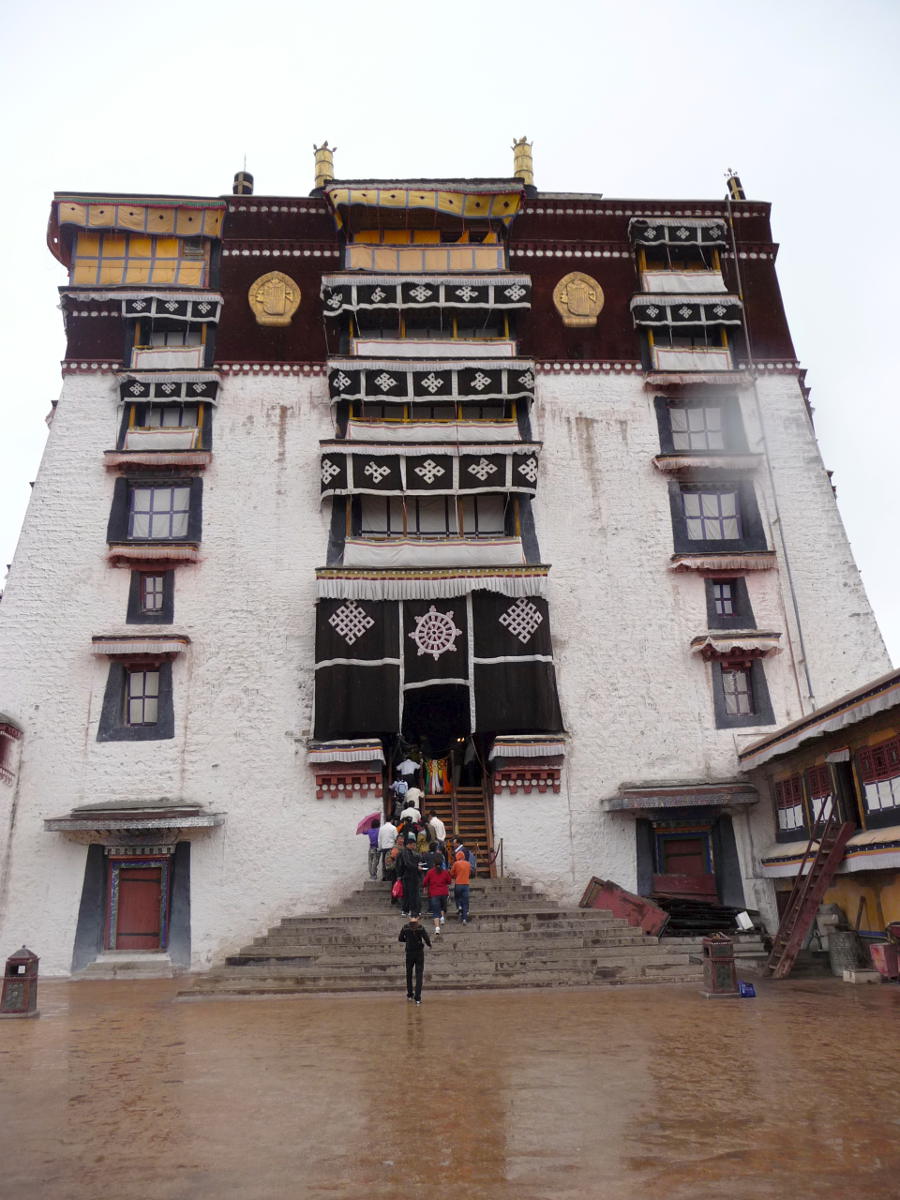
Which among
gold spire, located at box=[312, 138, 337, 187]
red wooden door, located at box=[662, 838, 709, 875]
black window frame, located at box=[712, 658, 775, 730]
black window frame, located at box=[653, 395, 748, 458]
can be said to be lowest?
red wooden door, located at box=[662, 838, 709, 875]

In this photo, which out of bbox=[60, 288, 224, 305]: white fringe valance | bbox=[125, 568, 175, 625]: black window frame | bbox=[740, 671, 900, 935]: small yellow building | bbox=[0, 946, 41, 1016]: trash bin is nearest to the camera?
bbox=[0, 946, 41, 1016]: trash bin

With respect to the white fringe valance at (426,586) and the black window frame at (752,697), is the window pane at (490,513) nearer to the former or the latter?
the white fringe valance at (426,586)

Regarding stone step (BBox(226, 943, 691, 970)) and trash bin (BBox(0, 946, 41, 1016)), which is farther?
stone step (BBox(226, 943, 691, 970))

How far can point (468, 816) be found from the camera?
19.4 m

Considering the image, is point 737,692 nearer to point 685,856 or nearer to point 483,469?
point 685,856

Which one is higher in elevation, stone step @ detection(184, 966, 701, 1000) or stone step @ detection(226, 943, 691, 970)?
stone step @ detection(226, 943, 691, 970)

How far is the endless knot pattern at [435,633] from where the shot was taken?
62.8ft

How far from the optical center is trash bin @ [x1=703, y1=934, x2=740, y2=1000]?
1133 cm

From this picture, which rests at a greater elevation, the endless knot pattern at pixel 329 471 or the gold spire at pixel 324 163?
the gold spire at pixel 324 163

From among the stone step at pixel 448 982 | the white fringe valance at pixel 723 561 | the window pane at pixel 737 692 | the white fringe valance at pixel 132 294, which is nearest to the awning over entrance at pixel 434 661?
the white fringe valance at pixel 723 561

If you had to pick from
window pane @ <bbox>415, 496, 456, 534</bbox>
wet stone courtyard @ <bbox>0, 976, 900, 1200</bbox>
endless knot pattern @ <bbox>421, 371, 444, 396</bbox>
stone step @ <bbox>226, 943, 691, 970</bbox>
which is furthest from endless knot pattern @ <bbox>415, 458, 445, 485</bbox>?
wet stone courtyard @ <bbox>0, 976, 900, 1200</bbox>

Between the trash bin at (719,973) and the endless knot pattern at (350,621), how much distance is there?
31.9 feet

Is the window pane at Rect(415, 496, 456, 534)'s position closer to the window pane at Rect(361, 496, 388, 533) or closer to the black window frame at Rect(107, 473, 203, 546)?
the window pane at Rect(361, 496, 388, 533)

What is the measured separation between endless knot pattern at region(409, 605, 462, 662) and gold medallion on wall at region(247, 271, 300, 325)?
26.7 ft
